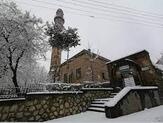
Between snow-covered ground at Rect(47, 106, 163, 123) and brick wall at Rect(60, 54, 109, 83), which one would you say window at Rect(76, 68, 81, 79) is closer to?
brick wall at Rect(60, 54, 109, 83)

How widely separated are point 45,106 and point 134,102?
4.99m

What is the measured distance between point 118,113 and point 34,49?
29.8 feet

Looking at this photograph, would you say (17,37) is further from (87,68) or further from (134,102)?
(87,68)

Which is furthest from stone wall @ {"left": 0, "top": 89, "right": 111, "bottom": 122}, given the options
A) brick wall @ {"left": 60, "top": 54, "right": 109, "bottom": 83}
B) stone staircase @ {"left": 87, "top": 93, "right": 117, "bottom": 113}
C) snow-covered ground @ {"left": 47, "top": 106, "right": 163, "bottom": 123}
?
brick wall @ {"left": 60, "top": 54, "right": 109, "bottom": 83}

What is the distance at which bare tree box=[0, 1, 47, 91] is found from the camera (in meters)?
11.9

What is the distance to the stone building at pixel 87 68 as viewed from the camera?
24578 mm

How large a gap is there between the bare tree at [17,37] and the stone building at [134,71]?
23.0ft

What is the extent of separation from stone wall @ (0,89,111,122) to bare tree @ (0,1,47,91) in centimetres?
359

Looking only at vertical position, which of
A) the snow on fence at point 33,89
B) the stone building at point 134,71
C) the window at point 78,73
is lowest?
the snow on fence at point 33,89

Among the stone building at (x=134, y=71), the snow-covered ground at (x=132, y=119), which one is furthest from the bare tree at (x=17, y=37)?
the stone building at (x=134, y=71)

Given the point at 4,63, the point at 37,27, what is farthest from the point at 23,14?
the point at 4,63

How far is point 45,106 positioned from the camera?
8.84 meters

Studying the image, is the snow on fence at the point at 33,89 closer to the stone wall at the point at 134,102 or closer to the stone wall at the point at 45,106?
the stone wall at the point at 45,106

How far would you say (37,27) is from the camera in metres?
14.4
